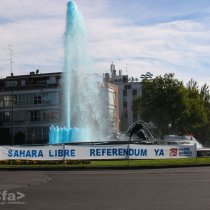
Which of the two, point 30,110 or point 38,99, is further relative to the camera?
point 30,110

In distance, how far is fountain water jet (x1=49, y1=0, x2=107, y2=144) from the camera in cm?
5194

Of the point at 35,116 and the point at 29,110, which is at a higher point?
the point at 29,110

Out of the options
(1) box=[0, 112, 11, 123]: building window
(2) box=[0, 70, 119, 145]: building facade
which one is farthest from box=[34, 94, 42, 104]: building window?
(1) box=[0, 112, 11, 123]: building window

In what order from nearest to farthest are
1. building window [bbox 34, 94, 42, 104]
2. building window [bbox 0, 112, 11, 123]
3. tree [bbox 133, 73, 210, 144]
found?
tree [bbox 133, 73, 210, 144], building window [bbox 34, 94, 42, 104], building window [bbox 0, 112, 11, 123]

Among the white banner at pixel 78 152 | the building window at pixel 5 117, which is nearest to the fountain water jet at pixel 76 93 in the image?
the white banner at pixel 78 152

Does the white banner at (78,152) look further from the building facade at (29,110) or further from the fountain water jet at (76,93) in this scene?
the building facade at (29,110)

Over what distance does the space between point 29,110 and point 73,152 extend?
223 feet

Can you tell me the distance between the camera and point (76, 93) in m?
66.1

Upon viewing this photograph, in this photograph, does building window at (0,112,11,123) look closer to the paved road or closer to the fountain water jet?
the fountain water jet

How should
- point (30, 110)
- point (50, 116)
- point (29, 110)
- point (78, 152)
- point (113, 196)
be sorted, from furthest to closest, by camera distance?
point (29, 110) < point (30, 110) < point (50, 116) < point (78, 152) < point (113, 196)

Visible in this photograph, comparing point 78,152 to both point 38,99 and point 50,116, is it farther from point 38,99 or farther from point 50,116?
point 38,99

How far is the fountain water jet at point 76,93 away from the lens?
5194 centimetres

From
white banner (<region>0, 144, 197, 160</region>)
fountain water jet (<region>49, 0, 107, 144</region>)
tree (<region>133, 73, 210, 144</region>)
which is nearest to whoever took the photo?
white banner (<region>0, 144, 197, 160</region>)

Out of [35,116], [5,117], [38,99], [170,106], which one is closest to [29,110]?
[35,116]
